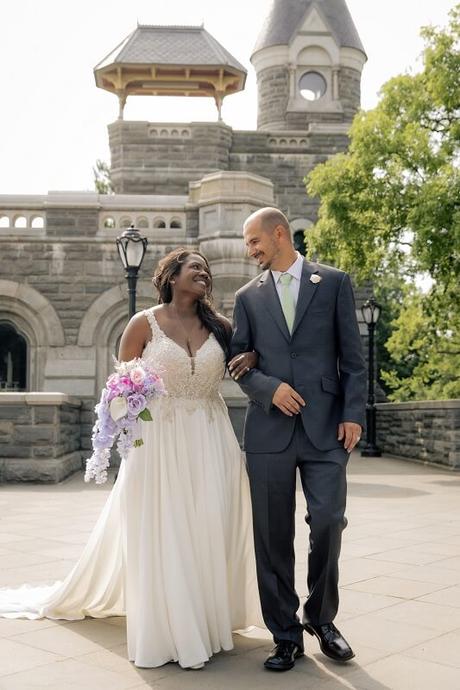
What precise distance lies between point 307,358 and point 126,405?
3.21 ft

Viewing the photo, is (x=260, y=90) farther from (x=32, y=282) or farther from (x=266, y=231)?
(x=266, y=231)

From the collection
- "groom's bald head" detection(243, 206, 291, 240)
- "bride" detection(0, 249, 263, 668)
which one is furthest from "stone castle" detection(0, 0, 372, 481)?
"groom's bald head" detection(243, 206, 291, 240)

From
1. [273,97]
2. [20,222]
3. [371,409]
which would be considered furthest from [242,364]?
[273,97]

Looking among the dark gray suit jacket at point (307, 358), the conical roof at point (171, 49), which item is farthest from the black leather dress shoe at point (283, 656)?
the conical roof at point (171, 49)

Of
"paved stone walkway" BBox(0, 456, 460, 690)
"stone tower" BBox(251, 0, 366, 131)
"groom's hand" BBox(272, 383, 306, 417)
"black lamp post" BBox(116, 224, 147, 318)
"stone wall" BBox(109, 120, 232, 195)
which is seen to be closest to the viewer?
"paved stone walkway" BBox(0, 456, 460, 690)

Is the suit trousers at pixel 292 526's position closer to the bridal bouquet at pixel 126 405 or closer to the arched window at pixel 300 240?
the bridal bouquet at pixel 126 405

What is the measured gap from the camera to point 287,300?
4840 millimetres

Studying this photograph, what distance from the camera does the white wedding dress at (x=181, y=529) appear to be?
4551mm

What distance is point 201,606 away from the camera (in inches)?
181

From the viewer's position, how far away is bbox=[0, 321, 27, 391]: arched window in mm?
19828

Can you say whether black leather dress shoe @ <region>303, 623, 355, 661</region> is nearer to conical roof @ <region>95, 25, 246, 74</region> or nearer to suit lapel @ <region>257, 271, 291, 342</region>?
suit lapel @ <region>257, 271, 291, 342</region>

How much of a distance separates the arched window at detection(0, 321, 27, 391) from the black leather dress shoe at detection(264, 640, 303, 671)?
1610 cm

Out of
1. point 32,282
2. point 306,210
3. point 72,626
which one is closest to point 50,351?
point 32,282

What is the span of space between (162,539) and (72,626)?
0.95m
